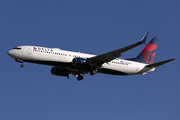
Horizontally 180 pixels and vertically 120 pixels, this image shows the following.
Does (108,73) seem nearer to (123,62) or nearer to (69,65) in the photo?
(123,62)

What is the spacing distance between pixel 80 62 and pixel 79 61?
212mm

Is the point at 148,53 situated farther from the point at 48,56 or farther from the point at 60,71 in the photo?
the point at 48,56

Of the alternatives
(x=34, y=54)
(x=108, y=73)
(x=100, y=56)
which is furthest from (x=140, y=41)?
(x=34, y=54)

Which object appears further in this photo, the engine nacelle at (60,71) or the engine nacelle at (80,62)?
the engine nacelle at (60,71)

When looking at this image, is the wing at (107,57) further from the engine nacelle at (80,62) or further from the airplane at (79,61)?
the engine nacelle at (80,62)

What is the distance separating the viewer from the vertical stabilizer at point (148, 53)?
5072cm

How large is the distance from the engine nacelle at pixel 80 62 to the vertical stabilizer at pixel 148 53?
35.3ft

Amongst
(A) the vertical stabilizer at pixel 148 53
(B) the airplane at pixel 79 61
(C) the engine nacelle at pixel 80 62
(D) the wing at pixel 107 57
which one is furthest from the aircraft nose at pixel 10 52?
(A) the vertical stabilizer at pixel 148 53

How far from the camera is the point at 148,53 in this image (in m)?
52.2

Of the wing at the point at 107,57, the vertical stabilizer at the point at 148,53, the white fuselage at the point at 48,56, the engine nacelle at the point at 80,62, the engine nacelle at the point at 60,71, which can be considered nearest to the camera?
the wing at the point at 107,57

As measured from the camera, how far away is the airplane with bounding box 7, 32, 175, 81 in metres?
41.4

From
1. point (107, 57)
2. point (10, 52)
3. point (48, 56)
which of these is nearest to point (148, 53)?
point (107, 57)

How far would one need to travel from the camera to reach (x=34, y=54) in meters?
41.3

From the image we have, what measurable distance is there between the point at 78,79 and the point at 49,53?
930 cm
